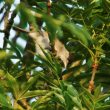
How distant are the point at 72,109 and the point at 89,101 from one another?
0.29ft

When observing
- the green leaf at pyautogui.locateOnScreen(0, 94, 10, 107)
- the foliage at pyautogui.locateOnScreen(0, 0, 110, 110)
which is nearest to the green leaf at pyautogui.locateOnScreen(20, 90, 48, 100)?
the foliage at pyautogui.locateOnScreen(0, 0, 110, 110)

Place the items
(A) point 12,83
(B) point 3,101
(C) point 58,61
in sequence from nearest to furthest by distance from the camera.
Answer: (B) point 3,101 < (A) point 12,83 < (C) point 58,61

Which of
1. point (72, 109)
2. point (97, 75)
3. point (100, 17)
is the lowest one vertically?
point (97, 75)

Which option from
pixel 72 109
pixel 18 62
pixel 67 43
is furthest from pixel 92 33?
pixel 72 109

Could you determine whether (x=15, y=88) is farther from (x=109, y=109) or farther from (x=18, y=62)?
(x=109, y=109)

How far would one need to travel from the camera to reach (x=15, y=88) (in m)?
1.49

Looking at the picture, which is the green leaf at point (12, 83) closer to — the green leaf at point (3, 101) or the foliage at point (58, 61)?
the foliage at point (58, 61)

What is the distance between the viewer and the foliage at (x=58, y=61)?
146cm

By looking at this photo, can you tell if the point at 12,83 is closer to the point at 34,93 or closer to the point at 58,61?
the point at 34,93

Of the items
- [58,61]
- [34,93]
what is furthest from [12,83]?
[58,61]

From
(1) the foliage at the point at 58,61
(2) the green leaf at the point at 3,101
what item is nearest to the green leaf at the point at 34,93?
(1) the foliage at the point at 58,61

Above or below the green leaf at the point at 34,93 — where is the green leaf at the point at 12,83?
above

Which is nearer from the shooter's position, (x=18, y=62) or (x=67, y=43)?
(x=18, y=62)

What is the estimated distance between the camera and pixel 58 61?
165cm
